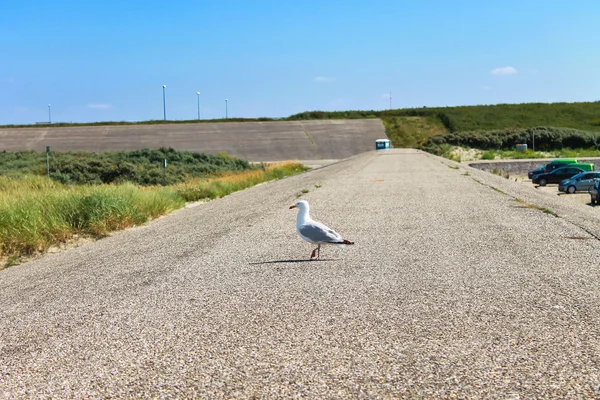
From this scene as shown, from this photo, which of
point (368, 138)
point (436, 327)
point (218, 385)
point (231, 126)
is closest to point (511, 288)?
point (436, 327)

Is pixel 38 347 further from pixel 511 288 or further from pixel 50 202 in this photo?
pixel 50 202

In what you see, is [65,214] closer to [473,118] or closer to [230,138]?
[230,138]

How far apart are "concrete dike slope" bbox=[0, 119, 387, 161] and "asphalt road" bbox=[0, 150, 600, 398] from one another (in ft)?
249

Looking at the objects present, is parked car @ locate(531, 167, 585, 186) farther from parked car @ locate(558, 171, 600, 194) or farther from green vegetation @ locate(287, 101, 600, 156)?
green vegetation @ locate(287, 101, 600, 156)

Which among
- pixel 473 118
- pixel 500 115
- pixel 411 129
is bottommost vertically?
pixel 411 129

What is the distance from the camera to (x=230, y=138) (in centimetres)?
10488

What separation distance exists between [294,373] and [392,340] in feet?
4.07

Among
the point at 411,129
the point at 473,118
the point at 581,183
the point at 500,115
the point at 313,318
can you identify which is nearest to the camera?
the point at 313,318

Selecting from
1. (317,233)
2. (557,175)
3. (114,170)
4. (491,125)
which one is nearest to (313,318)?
(317,233)

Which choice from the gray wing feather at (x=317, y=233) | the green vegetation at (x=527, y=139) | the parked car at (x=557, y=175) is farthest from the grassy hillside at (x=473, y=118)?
the gray wing feather at (x=317, y=233)

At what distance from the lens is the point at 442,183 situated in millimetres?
31109

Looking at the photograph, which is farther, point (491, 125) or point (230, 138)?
point (491, 125)

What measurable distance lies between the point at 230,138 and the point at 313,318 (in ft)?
322

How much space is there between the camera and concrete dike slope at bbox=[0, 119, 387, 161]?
3767 inches
